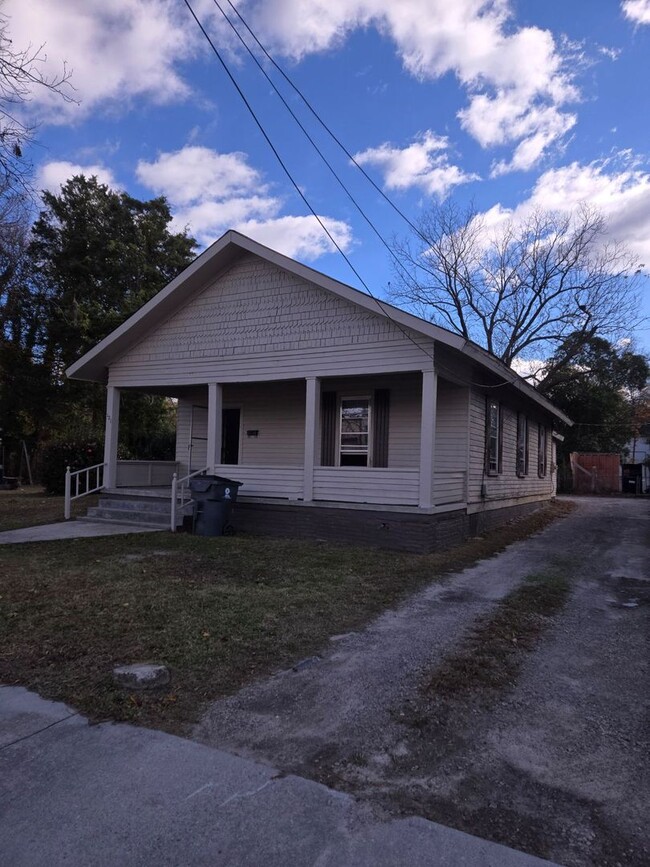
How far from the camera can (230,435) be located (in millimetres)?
14953

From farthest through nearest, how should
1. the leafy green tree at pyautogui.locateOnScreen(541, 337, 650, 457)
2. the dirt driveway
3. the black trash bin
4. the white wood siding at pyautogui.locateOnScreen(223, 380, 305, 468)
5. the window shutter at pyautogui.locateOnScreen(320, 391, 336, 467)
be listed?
the leafy green tree at pyautogui.locateOnScreen(541, 337, 650, 457), the white wood siding at pyautogui.locateOnScreen(223, 380, 305, 468), the window shutter at pyautogui.locateOnScreen(320, 391, 336, 467), the black trash bin, the dirt driveway

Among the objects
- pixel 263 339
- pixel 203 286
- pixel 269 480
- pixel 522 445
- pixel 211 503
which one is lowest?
pixel 211 503

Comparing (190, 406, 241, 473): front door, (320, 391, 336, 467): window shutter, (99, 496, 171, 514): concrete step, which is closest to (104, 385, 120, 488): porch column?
(99, 496, 171, 514): concrete step

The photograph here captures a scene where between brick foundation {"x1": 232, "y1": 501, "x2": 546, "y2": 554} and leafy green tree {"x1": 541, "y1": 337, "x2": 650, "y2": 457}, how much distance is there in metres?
24.9

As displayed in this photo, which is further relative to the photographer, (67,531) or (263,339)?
(263,339)

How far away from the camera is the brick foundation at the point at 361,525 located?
400 inches

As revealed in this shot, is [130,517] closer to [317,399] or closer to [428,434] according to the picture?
[317,399]

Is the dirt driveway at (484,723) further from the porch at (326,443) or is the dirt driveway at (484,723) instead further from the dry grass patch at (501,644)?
the porch at (326,443)

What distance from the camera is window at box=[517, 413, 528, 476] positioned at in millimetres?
16984

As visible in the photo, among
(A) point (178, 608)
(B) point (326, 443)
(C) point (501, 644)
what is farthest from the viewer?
(B) point (326, 443)

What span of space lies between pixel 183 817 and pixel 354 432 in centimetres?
1042

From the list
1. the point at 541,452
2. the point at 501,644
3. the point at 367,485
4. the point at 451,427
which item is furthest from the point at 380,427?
the point at 541,452

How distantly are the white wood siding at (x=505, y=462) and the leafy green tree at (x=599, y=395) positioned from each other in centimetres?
1416

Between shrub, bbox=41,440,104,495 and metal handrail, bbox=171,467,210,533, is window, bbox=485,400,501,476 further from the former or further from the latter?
shrub, bbox=41,440,104,495
